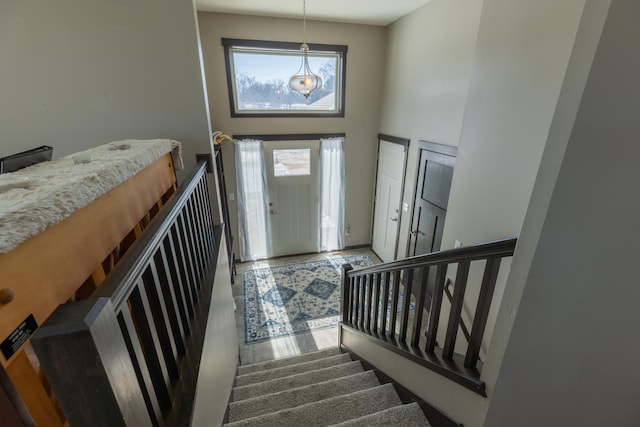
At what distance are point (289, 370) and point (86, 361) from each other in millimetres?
2270

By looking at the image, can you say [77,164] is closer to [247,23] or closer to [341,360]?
[341,360]

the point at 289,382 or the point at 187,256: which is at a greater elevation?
the point at 187,256

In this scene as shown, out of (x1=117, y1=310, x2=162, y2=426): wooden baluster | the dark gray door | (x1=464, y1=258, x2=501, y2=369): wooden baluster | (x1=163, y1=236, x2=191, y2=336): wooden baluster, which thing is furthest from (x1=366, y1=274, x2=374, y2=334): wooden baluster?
(x1=117, y1=310, x2=162, y2=426): wooden baluster

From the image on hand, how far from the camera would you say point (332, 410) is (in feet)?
5.47

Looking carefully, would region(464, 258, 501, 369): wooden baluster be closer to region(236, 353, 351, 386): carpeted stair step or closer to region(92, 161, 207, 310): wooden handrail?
region(92, 161, 207, 310): wooden handrail

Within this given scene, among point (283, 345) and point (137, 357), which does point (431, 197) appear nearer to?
point (283, 345)

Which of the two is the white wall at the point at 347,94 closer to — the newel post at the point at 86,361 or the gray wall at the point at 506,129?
the gray wall at the point at 506,129

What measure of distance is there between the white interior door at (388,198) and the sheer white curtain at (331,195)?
24.9 inches

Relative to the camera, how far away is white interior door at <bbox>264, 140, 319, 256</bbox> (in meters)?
4.44

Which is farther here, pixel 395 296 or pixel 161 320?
pixel 395 296

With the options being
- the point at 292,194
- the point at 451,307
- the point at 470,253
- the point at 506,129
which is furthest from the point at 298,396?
the point at 292,194

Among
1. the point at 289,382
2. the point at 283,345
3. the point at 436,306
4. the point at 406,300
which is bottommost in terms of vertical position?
the point at 283,345

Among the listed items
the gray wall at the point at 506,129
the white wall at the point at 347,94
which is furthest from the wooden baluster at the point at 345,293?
the white wall at the point at 347,94

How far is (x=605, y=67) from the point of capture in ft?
2.38
